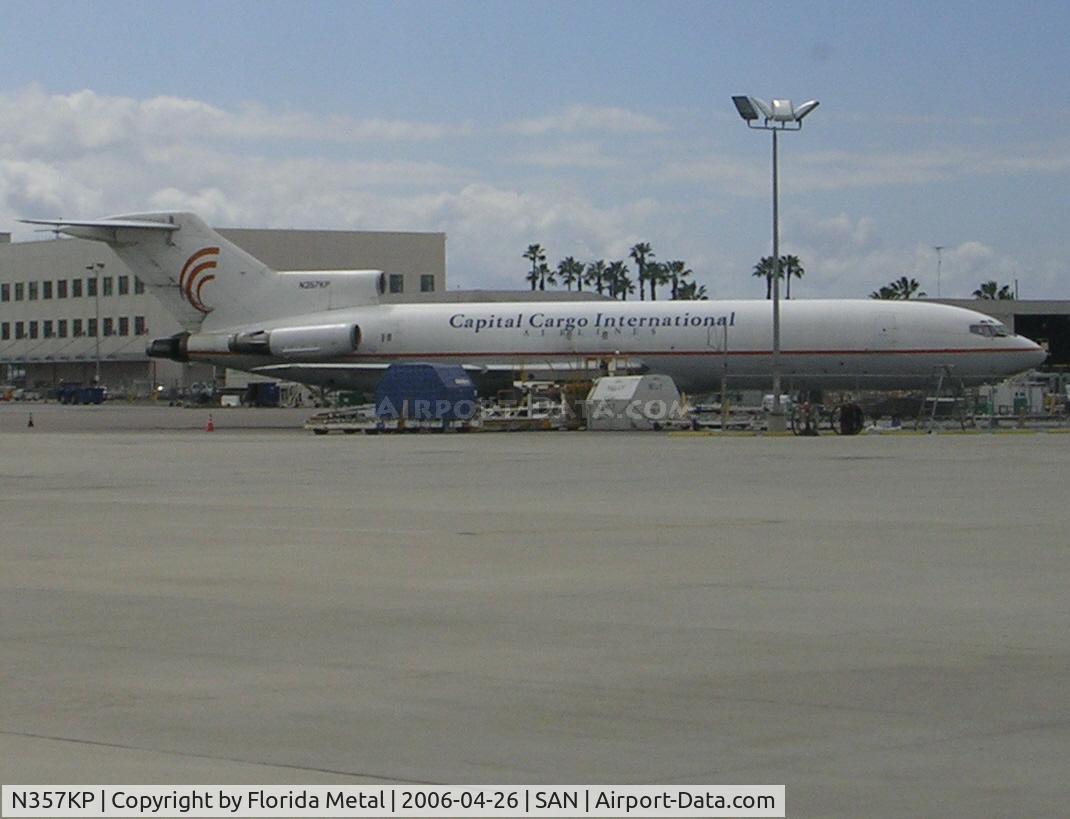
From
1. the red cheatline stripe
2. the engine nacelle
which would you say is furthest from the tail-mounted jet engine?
the red cheatline stripe

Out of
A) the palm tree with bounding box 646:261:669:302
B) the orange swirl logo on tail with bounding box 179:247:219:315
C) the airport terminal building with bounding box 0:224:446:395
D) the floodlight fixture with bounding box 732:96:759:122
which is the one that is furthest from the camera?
the palm tree with bounding box 646:261:669:302

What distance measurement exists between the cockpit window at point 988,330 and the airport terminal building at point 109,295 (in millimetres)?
66508

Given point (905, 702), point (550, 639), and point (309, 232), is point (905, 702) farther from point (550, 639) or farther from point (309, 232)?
point (309, 232)

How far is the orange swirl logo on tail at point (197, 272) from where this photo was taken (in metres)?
58.6

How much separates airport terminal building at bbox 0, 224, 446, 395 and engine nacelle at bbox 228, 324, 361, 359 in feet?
193

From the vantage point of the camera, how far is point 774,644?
11250mm

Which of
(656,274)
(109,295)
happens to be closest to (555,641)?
(109,295)

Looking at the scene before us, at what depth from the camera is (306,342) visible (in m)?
57.6

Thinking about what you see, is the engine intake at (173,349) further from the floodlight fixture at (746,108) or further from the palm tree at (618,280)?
the palm tree at (618,280)

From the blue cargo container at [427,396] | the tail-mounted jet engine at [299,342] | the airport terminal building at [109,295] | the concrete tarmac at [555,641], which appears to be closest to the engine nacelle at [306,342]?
the tail-mounted jet engine at [299,342]

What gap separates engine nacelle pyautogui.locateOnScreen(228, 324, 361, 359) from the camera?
5753cm

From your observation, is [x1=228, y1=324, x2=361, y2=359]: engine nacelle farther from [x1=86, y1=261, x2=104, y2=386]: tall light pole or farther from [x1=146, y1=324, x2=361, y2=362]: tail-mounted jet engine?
[x1=86, y1=261, x2=104, y2=386]: tall light pole

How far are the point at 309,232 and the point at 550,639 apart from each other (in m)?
113

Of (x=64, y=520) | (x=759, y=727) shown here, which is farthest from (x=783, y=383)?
(x=759, y=727)
